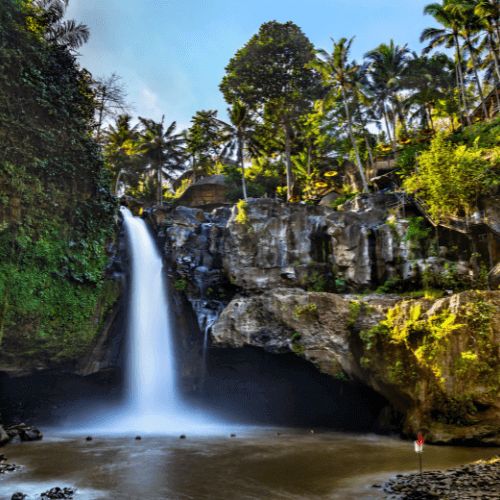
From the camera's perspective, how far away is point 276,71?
31.0 metres

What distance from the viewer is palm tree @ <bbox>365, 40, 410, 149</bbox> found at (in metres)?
33.8

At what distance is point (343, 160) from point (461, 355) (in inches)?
1056

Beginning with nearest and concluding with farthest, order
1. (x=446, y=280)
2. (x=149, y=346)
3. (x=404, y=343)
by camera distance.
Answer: (x=404, y=343)
(x=446, y=280)
(x=149, y=346)

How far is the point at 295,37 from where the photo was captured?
31.1 meters

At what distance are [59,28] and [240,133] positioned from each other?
15579 mm

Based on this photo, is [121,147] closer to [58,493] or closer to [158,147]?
[158,147]

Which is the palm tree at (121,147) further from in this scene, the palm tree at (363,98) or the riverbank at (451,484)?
the riverbank at (451,484)

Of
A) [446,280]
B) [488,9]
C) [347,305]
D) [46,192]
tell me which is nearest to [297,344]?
[347,305]

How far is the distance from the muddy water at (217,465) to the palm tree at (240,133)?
71.7 ft

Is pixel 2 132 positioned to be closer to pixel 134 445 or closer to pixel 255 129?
pixel 134 445

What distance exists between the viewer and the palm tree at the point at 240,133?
1236 inches

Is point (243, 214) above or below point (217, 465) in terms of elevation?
above

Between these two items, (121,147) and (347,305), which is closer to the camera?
(347,305)

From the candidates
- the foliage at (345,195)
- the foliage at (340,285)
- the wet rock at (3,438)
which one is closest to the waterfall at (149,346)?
the wet rock at (3,438)
